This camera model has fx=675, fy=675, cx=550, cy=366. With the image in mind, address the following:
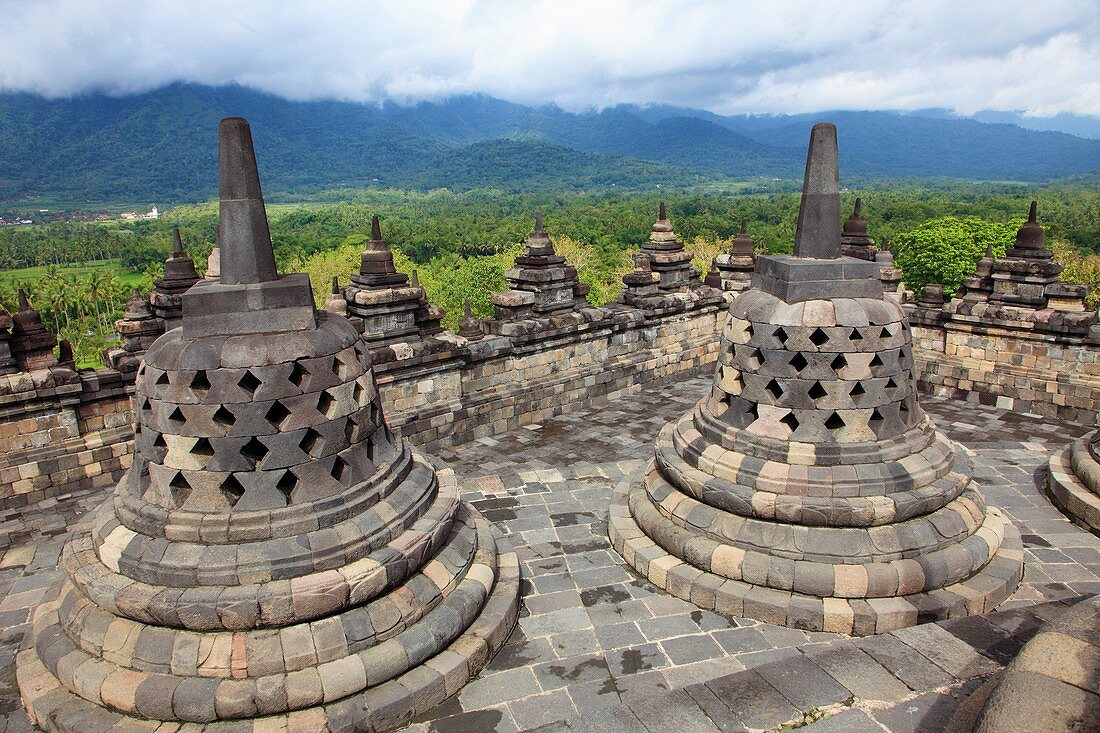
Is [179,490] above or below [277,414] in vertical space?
below

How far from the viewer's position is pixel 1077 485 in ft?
25.1

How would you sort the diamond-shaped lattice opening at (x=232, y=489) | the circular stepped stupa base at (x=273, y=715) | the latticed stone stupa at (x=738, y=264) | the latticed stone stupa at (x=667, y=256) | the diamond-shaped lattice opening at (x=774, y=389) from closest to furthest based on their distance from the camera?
the circular stepped stupa base at (x=273, y=715)
the diamond-shaped lattice opening at (x=232, y=489)
the diamond-shaped lattice opening at (x=774, y=389)
the latticed stone stupa at (x=667, y=256)
the latticed stone stupa at (x=738, y=264)

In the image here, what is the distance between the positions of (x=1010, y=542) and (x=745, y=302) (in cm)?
341

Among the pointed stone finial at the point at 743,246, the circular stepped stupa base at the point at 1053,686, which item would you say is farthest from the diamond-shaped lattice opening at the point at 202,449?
the pointed stone finial at the point at 743,246

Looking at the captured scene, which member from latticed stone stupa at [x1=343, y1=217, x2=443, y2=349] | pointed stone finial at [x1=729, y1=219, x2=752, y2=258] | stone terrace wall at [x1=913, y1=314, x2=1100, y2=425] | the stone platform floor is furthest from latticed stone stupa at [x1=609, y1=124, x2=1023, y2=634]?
pointed stone finial at [x1=729, y1=219, x2=752, y2=258]

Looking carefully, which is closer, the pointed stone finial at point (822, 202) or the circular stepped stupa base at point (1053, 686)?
the circular stepped stupa base at point (1053, 686)

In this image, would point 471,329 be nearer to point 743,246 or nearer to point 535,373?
point 535,373

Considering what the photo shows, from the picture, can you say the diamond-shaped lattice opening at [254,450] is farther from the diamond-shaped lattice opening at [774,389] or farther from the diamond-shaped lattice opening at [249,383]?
the diamond-shaped lattice opening at [774,389]

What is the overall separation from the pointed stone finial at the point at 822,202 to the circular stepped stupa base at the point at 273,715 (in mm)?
4715

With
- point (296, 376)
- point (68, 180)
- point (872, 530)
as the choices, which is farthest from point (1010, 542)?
point (68, 180)

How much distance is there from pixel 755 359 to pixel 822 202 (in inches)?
66.2

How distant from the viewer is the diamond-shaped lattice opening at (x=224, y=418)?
4715 millimetres

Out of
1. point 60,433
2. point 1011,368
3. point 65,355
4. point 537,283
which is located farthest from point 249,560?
point 1011,368

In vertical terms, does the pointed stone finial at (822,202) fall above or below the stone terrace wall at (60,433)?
above
